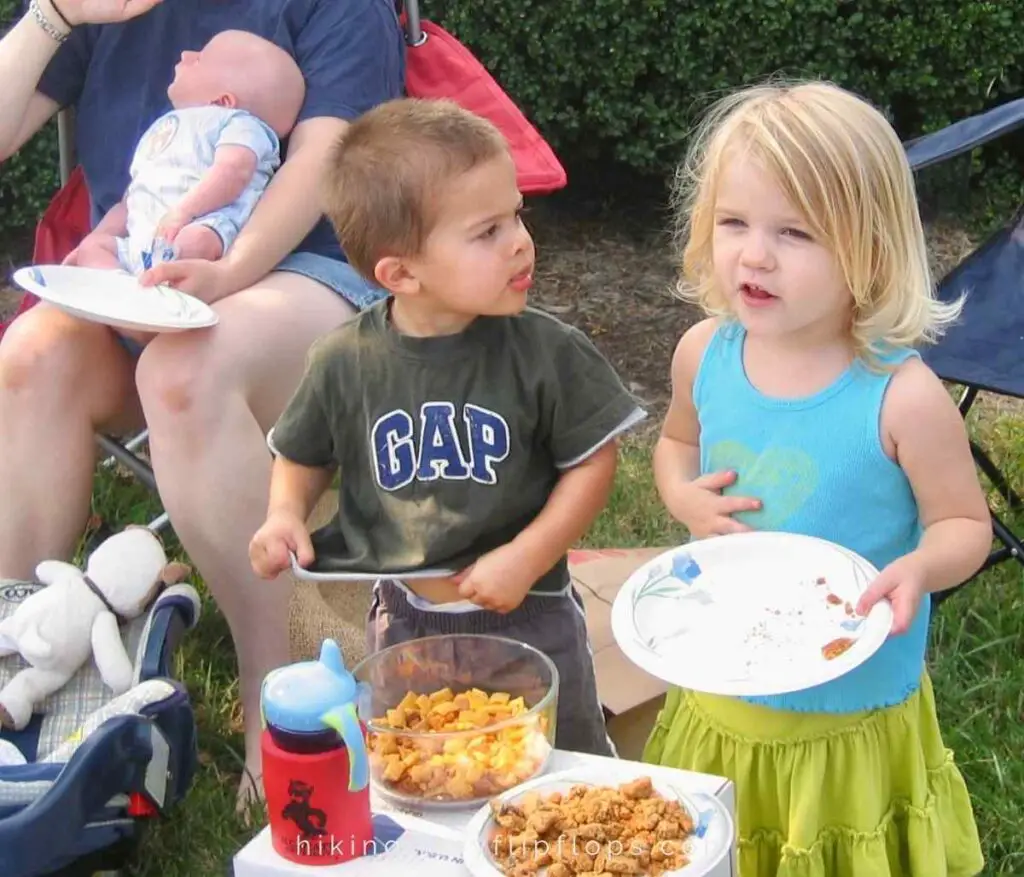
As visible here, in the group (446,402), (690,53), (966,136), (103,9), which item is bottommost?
(690,53)

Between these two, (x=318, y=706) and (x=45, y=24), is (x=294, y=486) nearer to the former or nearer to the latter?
(x=318, y=706)

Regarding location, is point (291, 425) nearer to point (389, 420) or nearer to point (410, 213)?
point (389, 420)

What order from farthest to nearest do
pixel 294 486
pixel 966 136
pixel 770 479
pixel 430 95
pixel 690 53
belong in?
1. pixel 690 53
2. pixel 430 95
3. pixel 966 136
4. pixel 294 486
5. pixel 770 479

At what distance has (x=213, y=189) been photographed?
262 centimetres

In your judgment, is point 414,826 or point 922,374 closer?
point 414,826

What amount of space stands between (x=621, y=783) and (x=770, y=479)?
0.44 m

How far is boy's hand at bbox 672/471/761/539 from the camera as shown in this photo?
6.24 ft

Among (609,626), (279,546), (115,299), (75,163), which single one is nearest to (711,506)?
(279,546)

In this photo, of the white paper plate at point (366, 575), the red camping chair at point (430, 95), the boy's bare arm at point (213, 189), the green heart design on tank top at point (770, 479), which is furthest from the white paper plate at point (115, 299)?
the green heart design on tank top at point (770, 479)

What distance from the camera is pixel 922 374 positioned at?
183cm

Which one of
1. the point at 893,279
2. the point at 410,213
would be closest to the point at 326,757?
the point at 410,213

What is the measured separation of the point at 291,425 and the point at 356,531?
171mm

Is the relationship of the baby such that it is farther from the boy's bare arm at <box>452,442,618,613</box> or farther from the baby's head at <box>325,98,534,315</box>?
the boy's bare arm at <box>452,442,618,613</box>

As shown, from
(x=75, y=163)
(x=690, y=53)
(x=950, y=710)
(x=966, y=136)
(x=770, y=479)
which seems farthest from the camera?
(x=690, y=53)
